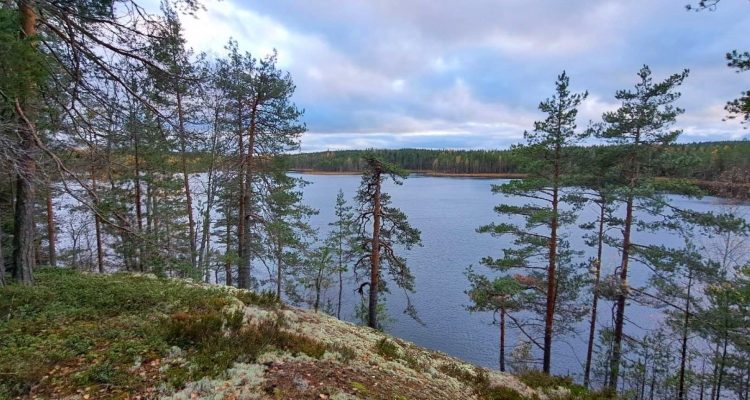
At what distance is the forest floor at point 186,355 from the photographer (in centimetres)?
351

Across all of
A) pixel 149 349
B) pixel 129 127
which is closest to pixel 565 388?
pixel 149 349

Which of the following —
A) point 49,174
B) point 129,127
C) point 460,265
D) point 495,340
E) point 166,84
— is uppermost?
point 166,84

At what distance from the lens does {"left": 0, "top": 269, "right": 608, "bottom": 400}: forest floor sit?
3.51 m

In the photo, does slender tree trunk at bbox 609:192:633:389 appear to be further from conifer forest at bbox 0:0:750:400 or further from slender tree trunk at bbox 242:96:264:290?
slender tree trunk at bbox 242:96:264:290

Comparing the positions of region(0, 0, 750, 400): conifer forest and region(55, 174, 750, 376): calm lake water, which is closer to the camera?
region(0, 0, 750, 400): conifer forest

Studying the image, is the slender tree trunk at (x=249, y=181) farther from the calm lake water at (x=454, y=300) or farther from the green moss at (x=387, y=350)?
the green moss at (x=387, y=350)

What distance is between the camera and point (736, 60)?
498cm

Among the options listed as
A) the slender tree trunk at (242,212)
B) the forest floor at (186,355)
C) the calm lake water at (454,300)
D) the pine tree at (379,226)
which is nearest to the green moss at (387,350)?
the forest floor at (186,355)

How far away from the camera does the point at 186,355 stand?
13.3 feet

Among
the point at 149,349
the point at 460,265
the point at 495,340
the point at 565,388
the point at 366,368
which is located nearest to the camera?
the point at 149,349

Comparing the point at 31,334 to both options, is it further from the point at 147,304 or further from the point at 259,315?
the point at 259,315

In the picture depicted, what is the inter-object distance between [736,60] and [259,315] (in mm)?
7611

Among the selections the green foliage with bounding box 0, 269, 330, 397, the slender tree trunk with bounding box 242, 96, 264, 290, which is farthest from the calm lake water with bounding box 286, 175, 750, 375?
the green foliage with bounding box 0, 269, 330, 397

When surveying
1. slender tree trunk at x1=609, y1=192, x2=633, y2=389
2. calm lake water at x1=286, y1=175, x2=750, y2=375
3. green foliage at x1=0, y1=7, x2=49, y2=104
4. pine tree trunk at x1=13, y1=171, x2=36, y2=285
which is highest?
green foliage at x1=0, y1=7, x2=49, y2=104
